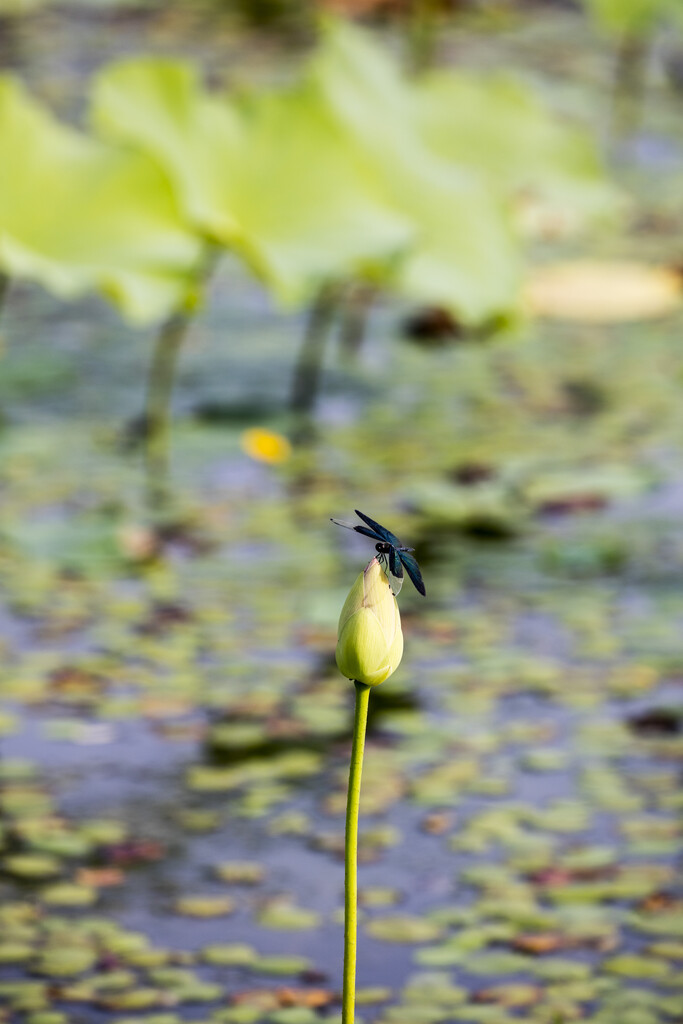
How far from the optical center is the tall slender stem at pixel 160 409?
1.75 metres

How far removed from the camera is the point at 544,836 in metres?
1.09

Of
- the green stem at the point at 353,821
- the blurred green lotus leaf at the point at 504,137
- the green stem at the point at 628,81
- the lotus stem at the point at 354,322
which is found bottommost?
the green stem at the point at 353,821

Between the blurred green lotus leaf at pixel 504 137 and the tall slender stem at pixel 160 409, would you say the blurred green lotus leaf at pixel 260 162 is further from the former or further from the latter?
the blurred green lotus leaf at pixel 504 137

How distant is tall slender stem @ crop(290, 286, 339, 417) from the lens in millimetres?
2029

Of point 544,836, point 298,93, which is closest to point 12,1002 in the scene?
point 544,836

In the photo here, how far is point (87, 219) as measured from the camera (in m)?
1.69

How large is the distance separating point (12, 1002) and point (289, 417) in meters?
1.18

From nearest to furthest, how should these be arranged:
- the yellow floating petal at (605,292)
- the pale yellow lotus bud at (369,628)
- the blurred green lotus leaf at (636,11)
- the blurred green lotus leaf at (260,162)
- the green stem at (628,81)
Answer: the pale yellow lotus bud at (369,628) → the blurred green lotus leaf at (260,162) → the yellow floating petal at (605,292) → the blurred green lotus leaf at (636,11) → the green stem at (628,81)

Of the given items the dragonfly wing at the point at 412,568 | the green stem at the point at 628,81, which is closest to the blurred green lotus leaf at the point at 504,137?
the green stem at the point at 628,81

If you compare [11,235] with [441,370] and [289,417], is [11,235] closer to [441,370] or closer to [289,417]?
[289,417]

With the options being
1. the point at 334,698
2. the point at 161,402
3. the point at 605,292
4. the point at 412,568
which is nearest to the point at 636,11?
the point at 605,292

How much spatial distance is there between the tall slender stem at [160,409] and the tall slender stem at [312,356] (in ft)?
0.60

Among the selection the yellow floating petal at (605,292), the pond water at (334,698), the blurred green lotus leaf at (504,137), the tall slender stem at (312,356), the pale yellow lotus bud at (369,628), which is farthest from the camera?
the yellow floating petal at (605,292)

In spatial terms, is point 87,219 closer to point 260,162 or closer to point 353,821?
point 260,162
